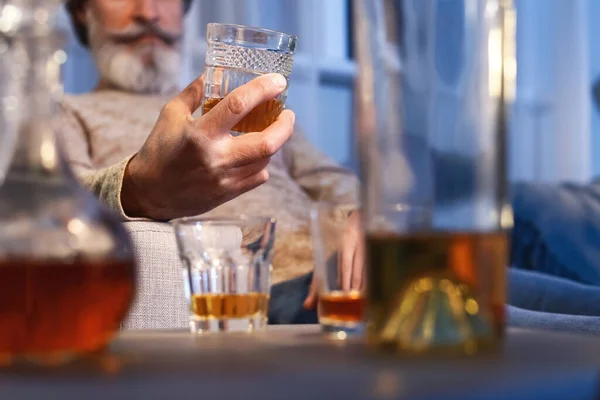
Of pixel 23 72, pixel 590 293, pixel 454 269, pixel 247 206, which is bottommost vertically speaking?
→ pixel 590 293

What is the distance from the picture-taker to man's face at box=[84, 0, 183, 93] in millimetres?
2713

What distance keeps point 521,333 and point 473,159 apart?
195 mm

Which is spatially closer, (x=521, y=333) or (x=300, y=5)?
(x=521, y=333)

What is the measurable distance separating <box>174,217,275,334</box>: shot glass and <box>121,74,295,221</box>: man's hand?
0.42 meters

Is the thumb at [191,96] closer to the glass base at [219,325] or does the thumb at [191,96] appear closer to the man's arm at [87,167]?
the man's arm at [87,167]

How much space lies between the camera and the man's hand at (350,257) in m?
0.75

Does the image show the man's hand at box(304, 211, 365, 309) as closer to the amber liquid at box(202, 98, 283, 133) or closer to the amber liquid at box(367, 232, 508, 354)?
the amber liquid at box(367, 232, 508, 354)

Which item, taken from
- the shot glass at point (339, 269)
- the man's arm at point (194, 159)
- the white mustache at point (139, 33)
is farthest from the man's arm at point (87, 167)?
the white mustache at point (139, 33)

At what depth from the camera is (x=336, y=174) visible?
256 cm

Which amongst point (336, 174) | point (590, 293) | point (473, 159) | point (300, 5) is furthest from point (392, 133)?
point (300, 5)

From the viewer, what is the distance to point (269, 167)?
2.40m

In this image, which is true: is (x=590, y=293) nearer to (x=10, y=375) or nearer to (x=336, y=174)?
(x=336, y=174)

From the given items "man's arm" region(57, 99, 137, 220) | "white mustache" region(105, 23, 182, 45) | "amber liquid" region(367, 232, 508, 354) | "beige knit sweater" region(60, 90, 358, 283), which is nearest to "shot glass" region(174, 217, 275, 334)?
"man's arm" region(57, 99, 137, 220)

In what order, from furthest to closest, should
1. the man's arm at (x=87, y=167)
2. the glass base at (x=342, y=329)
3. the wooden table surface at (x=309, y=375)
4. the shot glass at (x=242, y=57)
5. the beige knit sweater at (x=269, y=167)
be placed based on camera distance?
1. the beige knit sweater at (x=269, y=167)
2. the man's arm at (x=87, y=167)
3. the shot glass at (x=242, y=57)
4. the glass base at (x=342, y=329)
5. the wooden table surface at (x=309, y=375)
